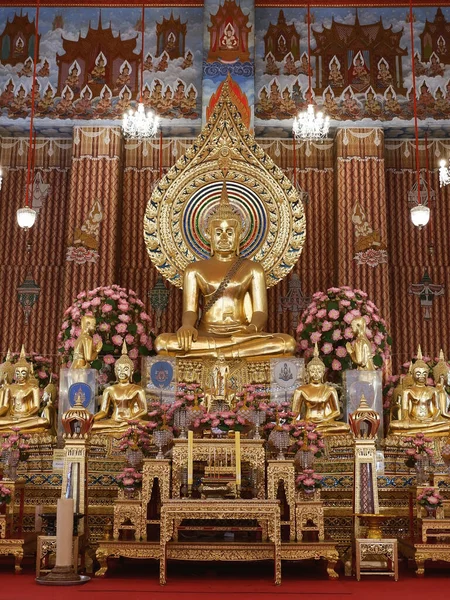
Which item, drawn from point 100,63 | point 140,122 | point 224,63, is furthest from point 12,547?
point 100,63

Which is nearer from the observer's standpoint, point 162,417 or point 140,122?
point 162,417

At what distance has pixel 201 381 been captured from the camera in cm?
764

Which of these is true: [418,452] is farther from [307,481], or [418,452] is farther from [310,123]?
[310,123]

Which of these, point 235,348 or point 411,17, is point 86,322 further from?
point 411,17

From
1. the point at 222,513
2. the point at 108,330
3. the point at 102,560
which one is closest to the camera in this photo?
the point at 222,513

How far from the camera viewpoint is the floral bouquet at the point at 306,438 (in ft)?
19.5

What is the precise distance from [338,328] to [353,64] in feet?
13.1

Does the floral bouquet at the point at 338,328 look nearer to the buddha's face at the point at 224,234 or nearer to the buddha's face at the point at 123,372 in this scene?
the buddha's face at the point at 224,234

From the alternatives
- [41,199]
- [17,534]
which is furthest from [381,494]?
[41,199]

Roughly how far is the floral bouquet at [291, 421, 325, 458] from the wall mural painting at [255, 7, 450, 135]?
5050 mm

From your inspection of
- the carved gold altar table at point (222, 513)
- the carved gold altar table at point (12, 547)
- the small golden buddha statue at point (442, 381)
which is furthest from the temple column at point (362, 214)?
the carved gold altar table at point (12, 547)

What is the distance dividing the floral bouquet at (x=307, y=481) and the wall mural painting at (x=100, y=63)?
5.75 metres

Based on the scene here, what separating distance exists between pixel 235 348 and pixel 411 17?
459 centimetres

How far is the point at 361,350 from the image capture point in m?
7.41
